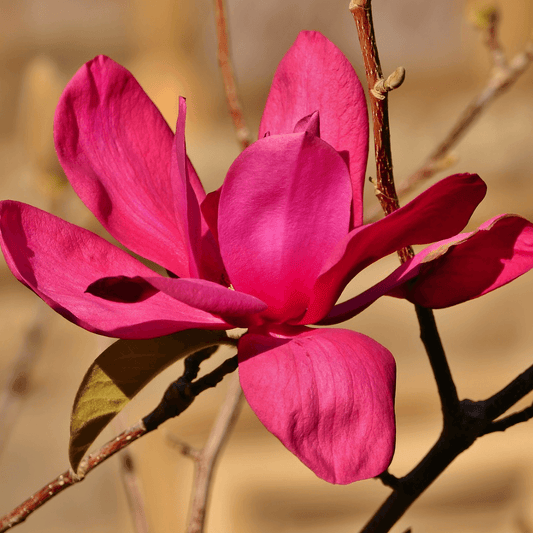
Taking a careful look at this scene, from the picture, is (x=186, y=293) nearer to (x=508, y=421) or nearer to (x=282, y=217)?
(x=282, y=217)

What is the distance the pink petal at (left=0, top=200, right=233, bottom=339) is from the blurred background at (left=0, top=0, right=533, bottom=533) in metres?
0.78

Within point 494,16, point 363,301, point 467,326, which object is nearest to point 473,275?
point 363,301

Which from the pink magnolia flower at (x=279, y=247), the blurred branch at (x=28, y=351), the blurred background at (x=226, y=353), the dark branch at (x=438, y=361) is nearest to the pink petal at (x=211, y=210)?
the pink magnolia flower at (x=279, y=247)

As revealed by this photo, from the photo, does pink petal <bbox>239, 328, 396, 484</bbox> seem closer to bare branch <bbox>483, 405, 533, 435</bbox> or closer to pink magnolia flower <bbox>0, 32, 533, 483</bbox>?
pink magnolia flower <bbox>0, 32, 533, 483</bbox>

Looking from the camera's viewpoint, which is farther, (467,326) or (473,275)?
(467,326)

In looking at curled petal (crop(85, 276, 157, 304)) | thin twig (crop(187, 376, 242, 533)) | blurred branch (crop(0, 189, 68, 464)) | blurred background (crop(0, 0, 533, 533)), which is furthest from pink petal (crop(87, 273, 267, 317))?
blurred background (crop(0, 0, 533, 533))

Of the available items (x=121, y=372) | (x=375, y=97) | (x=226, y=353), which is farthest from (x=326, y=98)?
(x=226, y=353)

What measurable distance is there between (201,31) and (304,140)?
917mm

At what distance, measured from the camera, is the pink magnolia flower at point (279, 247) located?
0.24 m

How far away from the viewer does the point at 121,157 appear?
1.06ft

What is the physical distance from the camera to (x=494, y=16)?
626 millimetres

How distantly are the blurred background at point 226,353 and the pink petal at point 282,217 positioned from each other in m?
0.80

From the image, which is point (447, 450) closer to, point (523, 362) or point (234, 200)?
point (234, 200)

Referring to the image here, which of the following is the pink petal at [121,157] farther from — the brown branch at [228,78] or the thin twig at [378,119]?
the brown branch at [228,78]
